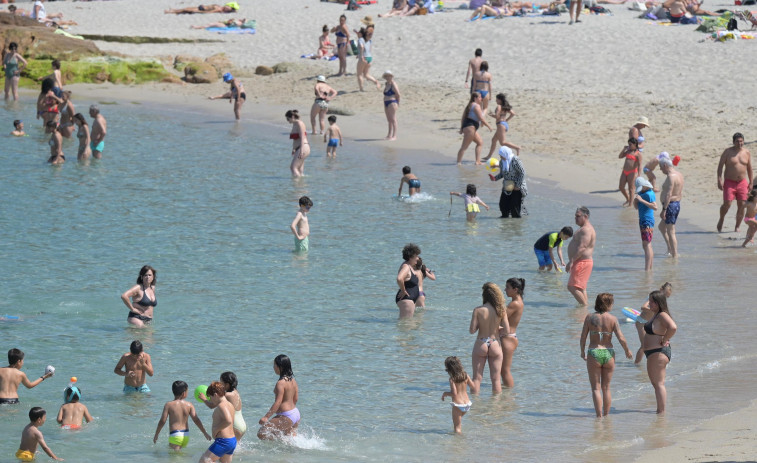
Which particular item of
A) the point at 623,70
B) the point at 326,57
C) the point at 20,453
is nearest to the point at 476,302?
the point at 20,453

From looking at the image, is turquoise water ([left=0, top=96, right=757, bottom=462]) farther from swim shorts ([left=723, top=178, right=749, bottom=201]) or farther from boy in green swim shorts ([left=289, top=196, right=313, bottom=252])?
swim shorts ([left=723, top=178, right=749, bottom=201])

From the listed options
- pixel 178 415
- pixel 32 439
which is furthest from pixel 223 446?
pixel 32 439

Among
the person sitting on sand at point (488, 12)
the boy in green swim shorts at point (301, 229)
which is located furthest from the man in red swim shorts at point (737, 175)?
the person sitting on sand at point (488, 12)

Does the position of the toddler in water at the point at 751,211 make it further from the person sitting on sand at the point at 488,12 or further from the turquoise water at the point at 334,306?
the person sitting on sand at the point at 488,12

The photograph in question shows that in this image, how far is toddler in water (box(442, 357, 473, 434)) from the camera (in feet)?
34.6

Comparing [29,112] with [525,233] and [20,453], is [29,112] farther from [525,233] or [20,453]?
[20,453]

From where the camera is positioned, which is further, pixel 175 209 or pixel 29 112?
pixel 29 112

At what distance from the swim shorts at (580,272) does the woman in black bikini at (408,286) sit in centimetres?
222

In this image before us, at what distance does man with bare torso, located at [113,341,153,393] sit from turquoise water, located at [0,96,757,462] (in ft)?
0.62

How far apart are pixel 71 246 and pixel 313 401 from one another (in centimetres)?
830

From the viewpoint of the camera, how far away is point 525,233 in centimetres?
1966

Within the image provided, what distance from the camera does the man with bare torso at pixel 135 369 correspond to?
39.2 feet

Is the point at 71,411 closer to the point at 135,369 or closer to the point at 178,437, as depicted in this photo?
the point at 135,369

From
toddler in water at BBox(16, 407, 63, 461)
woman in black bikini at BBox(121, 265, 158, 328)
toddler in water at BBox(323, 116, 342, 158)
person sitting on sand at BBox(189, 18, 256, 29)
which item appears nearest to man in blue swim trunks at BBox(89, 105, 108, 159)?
toddler in water at BBox(323, 116, 342, 158)
